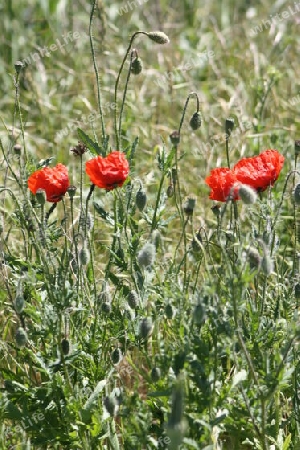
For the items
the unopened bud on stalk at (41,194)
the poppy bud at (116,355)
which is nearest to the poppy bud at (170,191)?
the unopened bud on stalk at (41,194)

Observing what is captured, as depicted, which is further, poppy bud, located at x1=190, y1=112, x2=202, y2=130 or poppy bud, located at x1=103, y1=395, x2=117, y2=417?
poppy bud, located at x1=190, y1=112, x2=202, y2=130

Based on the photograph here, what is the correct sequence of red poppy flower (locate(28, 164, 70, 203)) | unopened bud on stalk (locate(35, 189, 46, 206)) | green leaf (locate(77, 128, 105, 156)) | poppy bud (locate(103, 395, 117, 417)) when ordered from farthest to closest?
1. green leaf (locate(77, 128, 105, 156))
2. red poppy flower (locate(28, 164, 70, 203))
3. unopened bud on stalk (locate(35, 189, 46, 206))
4. poppy bud (locate(103, 395, 117, 417))

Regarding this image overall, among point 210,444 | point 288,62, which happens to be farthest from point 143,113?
point 210,444

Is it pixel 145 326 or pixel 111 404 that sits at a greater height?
pixel 145 326

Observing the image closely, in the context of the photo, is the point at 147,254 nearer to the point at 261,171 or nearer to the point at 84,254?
the point at 84,254

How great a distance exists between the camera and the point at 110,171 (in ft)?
5.70

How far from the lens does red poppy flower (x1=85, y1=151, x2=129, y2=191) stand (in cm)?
174

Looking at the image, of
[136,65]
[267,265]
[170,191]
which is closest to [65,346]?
[267,265]

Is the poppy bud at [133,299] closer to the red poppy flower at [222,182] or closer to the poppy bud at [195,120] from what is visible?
the red poppy flower at [222,182]

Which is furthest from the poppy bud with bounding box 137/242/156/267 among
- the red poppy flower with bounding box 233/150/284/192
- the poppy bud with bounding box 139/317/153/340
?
the red poppy flower with bounding box 233/150/284/192

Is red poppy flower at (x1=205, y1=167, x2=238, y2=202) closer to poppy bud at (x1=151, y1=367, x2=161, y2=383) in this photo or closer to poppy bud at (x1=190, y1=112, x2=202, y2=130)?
poppy bud at (x1=190, y1=112, x2=202, y2=130)

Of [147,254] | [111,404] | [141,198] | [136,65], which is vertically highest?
[136,65]

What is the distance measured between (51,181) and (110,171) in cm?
18

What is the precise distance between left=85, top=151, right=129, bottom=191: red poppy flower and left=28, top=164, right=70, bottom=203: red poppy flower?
0.35 ft
